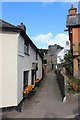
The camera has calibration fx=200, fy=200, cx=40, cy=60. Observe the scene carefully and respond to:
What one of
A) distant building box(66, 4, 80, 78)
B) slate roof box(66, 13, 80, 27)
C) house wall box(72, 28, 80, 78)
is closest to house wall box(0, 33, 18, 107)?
distant building box(66, 4, 80, 78)

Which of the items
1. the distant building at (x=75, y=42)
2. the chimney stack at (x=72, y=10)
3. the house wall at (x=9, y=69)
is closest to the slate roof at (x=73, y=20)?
the distant building at (x=75, y=42)

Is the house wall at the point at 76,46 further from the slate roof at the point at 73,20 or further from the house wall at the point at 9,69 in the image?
the house wall at the point at 9,69

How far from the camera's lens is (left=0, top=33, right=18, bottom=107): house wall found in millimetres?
10445

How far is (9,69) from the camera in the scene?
10539 mm

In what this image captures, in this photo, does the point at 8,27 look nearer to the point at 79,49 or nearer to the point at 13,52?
the point at 13,52

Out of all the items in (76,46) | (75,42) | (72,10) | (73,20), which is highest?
(72,10)

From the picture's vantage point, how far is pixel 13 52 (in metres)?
10.6

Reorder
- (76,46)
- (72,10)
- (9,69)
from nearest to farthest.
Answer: (9,69) < (76,46) < (72,10)

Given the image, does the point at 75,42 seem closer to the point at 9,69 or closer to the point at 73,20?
the point at 73,20

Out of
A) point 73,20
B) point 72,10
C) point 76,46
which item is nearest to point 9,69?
point 76,46

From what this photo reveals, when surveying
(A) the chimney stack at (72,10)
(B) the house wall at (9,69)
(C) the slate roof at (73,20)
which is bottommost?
(B) the house wall at (9,69)

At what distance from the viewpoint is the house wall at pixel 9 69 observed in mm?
10445

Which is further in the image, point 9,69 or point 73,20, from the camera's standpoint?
point 73,20

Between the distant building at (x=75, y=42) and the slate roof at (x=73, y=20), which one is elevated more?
the slate roof at (x=73, y=20)
